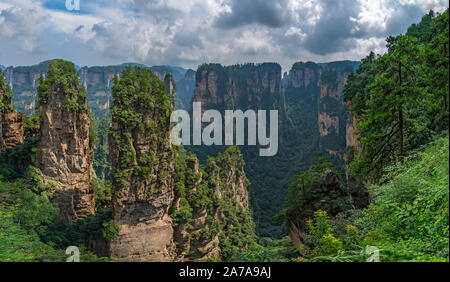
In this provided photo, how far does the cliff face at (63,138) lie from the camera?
2102 centimetres

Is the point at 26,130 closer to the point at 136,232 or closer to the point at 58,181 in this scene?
the point at 58,181

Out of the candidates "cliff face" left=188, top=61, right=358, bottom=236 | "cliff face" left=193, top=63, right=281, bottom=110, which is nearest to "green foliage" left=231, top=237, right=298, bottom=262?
"cliff face" left=188, top=61, right=358, bottom=236

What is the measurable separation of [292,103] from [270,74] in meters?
21.7

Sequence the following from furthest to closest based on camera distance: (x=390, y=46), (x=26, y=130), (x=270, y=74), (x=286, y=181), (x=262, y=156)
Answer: (x=270, y=74) → (x=262, y=156) → (x=286, y=181) → (x=26, y=130) → (x=390, y=46)

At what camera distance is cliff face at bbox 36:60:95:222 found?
21.0 meters

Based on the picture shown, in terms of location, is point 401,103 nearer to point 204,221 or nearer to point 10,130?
point 204,221

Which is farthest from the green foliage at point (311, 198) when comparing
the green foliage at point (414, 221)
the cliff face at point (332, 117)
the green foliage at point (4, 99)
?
the cliff face at point (332, 117)

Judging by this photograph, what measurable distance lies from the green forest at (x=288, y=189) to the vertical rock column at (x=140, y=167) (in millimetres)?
92

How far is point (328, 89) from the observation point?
10350 cm

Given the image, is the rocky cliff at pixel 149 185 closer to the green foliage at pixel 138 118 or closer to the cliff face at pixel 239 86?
the green foliage at pixel 138 118

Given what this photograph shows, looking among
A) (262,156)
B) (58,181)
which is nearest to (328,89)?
(262,156)

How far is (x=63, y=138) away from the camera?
21.5m

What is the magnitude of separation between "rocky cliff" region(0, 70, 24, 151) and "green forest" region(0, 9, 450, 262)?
11 cm

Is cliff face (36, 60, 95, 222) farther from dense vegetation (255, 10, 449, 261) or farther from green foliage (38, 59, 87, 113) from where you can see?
dense vegetation (255, 10, 449, 261)
